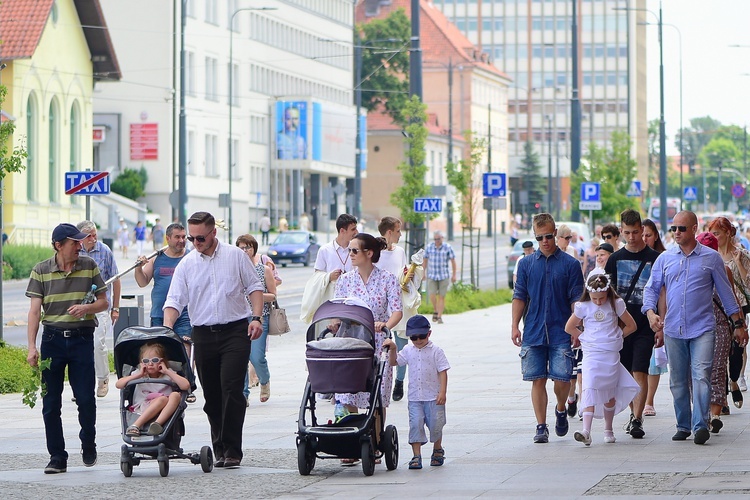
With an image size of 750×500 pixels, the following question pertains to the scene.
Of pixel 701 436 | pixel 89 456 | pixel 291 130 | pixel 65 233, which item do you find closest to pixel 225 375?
pixel 89 456

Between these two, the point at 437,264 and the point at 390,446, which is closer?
the point at 390,446

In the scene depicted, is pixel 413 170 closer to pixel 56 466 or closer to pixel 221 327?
pixel 221 327

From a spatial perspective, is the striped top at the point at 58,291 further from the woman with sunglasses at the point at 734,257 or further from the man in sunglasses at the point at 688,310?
the woman with sunglasses at the point at 734,257

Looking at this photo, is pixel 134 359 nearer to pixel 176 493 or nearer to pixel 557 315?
pixel 176 493

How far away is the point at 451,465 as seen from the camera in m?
12.0

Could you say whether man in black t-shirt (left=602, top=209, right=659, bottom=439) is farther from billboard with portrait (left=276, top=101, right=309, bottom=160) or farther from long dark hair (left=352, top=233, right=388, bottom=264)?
billboard with portrait (left=276, top=101, right=309, bottom=160)

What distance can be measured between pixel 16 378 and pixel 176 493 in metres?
8.64

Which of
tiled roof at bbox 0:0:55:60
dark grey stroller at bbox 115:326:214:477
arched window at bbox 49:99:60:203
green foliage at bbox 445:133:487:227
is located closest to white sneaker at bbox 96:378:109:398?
dark grey stroller at bbox 115:326:214:477

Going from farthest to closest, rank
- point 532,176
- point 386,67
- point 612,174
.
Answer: point 532,176 → point 386,67 → point 612,174


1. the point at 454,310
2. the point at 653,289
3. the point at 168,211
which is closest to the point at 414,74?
the point at 454,310

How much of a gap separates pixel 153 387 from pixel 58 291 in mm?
1077

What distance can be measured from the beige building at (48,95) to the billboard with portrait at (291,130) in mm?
30734

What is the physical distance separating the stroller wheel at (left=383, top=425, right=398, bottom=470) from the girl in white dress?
6.31ft

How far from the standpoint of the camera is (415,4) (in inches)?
1280
